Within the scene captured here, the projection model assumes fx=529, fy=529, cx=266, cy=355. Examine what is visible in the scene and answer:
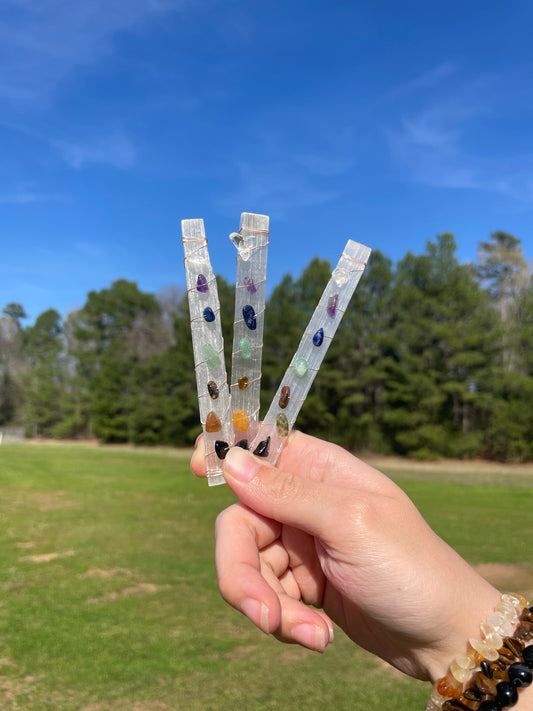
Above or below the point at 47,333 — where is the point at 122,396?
below

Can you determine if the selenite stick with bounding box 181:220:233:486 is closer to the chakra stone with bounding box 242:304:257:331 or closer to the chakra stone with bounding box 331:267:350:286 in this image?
the chakra stone with bounding box 242:304:257:331

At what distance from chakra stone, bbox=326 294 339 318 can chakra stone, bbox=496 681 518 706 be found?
110cm

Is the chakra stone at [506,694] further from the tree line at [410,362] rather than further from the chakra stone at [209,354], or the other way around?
the tree line at [410,362]

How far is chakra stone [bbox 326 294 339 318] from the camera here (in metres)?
1.62

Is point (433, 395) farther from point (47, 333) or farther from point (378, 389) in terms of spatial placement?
point (47, 333)

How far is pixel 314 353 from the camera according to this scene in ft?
5.41

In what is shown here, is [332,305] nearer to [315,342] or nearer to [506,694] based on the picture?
[315,342]

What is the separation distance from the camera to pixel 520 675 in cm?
139

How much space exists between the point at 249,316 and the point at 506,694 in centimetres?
122

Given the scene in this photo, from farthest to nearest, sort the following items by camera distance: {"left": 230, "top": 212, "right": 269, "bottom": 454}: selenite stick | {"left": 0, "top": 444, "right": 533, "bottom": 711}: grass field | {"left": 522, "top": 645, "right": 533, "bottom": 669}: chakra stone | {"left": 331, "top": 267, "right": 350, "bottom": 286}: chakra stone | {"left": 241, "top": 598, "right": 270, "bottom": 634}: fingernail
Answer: {"left": 0, "top": 444, "right": 533, "bottom": 711}: grass field → {"left": 331, "top": 267, "right": 350, "bottom": 286}: chakra stone → {"left": 230, "top": 212, "right": 269, "bottom": 454}: selenite stick → {"left": 522, "top": 645, "right": 533, "bottom": 669}: chakra stone → {"left": 241, "top": 598, "right": 270, "bottom": 634}: fingernail

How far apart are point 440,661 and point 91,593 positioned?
613 centimetres

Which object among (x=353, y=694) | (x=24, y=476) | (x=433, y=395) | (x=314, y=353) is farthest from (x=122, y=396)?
(x=314, y=353)

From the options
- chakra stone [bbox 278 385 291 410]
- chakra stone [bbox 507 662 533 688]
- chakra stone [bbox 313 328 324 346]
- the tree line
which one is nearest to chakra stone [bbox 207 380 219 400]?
chakra stone [bbox 278 385 291 410]

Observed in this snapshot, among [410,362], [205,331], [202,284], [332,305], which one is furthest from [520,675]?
[410,362]
